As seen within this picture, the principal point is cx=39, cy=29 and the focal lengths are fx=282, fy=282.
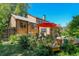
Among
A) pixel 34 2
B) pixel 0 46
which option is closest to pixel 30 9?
pixel 34 2

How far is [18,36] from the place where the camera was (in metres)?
3.46

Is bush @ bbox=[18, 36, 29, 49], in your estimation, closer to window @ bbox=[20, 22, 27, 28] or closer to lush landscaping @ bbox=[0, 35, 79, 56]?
lush landscaping @ bbox=[0, 35, 79, 56]

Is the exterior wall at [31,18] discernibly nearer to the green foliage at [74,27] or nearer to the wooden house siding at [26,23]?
the wooden house siding at [26,23]

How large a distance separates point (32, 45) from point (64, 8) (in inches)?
23.6

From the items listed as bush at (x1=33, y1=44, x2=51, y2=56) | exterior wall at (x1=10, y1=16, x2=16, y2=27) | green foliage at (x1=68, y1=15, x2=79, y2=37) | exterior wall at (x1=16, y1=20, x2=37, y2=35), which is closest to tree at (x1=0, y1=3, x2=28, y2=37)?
exterior wall at (x1=10, y1=16, x2=16, y2=27)

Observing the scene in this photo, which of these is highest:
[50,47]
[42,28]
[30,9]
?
[30,9]

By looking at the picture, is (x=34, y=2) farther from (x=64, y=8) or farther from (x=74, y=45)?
(x=74, y=45)

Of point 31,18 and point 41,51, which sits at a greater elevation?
point 31,18

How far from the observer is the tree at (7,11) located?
3.46 metres

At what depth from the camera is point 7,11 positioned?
349cm

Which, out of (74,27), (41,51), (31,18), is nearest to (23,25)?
(31,18)

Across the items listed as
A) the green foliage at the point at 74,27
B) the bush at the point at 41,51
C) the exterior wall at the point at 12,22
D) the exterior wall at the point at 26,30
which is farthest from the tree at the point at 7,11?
the green foliage at the point at 74,27

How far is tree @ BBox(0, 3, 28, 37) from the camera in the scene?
346cm

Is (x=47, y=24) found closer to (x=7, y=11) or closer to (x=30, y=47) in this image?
(x=30, y=47)
